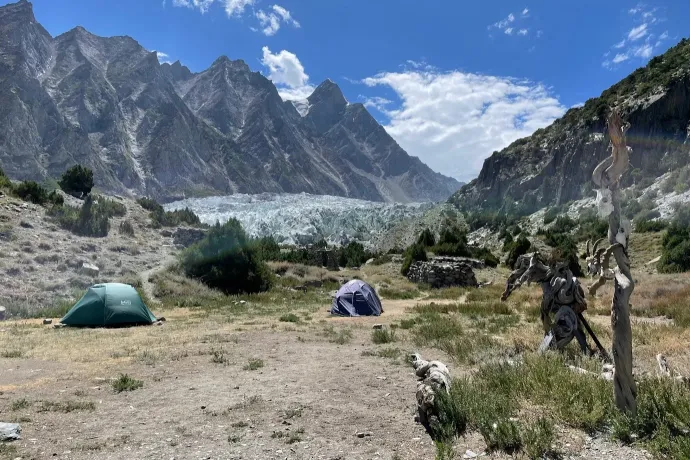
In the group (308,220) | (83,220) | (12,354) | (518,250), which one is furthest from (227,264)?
(308,220)

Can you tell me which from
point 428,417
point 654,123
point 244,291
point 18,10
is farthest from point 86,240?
point 18,10

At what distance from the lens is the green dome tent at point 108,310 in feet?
53.9

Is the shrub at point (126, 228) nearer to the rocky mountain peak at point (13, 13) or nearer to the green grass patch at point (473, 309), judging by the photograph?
the green grass patch at point (473, 309)

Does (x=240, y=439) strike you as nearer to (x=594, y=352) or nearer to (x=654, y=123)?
(x=594, y=352)

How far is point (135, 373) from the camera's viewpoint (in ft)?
30.2

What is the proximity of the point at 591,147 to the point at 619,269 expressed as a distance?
72476mm

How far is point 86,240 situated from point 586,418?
114 feet

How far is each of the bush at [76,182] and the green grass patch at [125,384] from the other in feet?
145

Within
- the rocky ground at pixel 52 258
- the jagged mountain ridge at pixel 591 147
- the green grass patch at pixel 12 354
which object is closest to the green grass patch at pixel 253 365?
the green grass patch at pixel 12 354

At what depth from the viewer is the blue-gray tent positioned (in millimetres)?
19750

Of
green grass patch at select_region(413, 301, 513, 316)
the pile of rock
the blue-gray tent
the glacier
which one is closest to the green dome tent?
the blue-gray tent

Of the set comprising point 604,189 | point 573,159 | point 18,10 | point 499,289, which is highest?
point 18,10

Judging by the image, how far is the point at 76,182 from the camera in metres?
46.4

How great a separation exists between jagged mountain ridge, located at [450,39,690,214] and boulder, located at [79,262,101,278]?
5903cm
